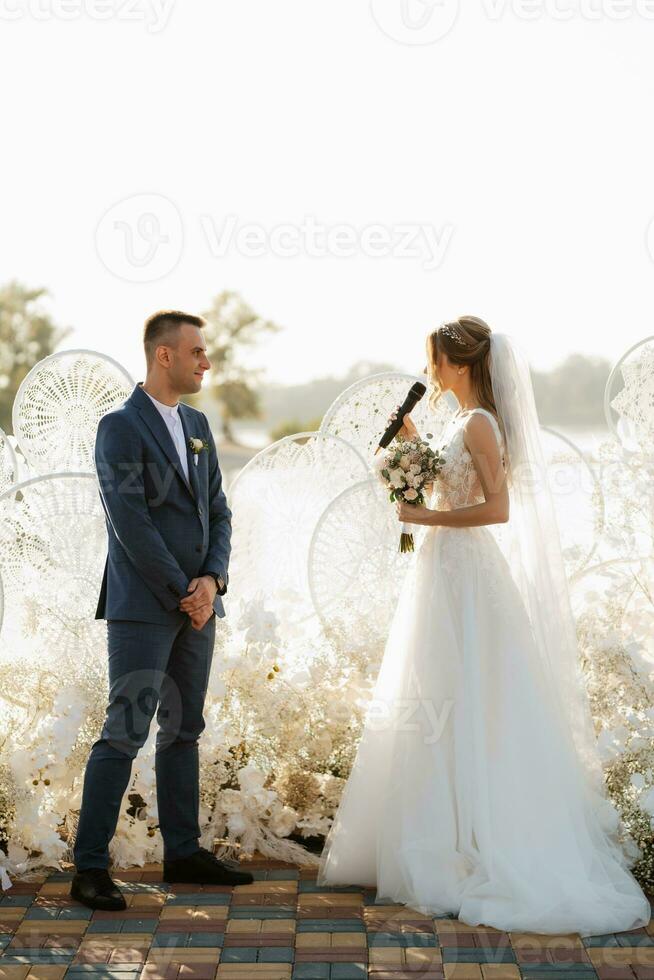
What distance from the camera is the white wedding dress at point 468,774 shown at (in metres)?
3.46

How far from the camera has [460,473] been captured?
384 centimetres

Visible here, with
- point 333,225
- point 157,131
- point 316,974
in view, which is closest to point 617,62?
point 333,225

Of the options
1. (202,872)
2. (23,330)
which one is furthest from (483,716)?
(23,330)

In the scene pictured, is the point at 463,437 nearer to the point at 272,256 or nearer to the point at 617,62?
the point at 272,256

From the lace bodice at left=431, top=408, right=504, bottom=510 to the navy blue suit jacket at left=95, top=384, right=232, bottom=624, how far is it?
35.6 inches

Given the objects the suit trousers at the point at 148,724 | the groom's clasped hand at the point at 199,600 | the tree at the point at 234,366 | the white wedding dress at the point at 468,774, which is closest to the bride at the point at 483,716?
the white wedding dress at the point at 468,774

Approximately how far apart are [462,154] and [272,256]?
16.9 meters

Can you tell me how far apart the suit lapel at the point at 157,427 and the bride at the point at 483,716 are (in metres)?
0.88

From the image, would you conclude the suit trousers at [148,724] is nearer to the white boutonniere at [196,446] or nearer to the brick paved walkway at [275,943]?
the brick paved walkway at [275,943]

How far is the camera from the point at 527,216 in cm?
2544

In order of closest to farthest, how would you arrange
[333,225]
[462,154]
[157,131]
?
[333,225] < [462,154] < [157,131]

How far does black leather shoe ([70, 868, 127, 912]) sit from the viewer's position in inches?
140

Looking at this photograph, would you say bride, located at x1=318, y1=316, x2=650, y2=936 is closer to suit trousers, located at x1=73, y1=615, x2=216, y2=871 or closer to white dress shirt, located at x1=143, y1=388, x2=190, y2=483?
suit trousers, located at x1=73, y1=615, x2=216, y2=871

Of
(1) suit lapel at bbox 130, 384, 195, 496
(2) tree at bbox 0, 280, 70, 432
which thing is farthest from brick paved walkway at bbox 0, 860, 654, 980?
(2) tree at bbox 0, 280, 70, 432
